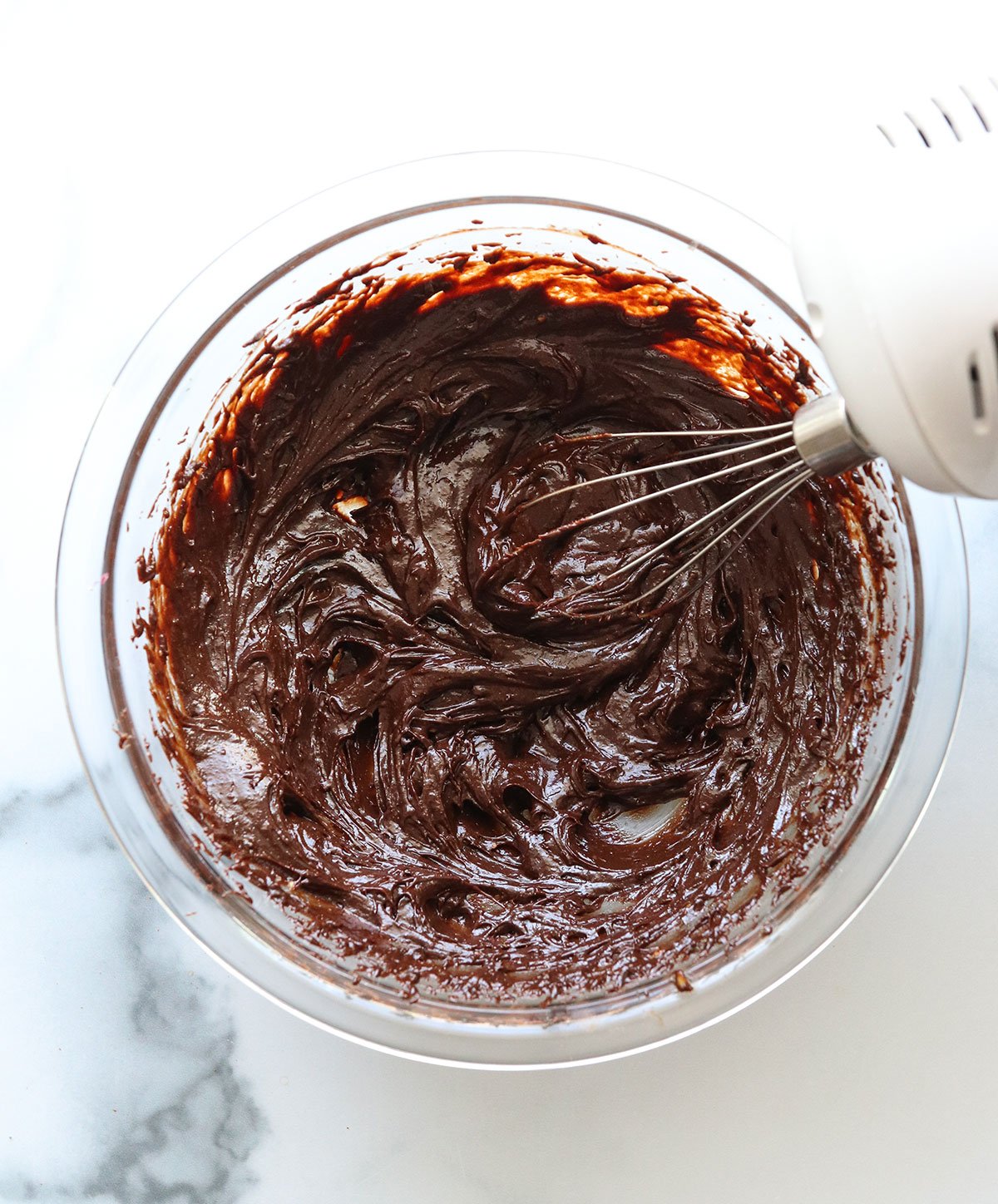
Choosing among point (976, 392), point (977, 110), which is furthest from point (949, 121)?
point (976, 392)

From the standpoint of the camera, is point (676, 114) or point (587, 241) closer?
point (587, 241)

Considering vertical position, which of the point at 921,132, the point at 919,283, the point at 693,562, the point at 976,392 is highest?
the point at 921,132

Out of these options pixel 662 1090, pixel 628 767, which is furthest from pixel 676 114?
pixel 662 1090

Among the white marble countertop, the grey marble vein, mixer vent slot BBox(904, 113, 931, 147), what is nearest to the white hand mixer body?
mixer vent slot BBox(904, 113, 931, 147)

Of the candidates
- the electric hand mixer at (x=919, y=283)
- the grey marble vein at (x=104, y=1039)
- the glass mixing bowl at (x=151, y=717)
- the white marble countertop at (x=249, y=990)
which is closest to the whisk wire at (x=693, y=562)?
the glass mixing bowl at (x=151, y=717)

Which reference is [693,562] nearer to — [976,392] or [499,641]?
[499,641]

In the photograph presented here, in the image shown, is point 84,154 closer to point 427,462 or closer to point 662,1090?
point 427,462

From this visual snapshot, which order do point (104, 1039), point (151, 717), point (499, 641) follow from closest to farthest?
1. point (151, 717)
2. point (104, 1039)
3. point (499, 641)

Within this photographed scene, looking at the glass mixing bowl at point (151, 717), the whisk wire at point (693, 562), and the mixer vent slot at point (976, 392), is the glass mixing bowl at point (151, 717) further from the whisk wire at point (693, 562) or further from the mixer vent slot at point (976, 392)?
the mixer vent slot at point (976, 392)
